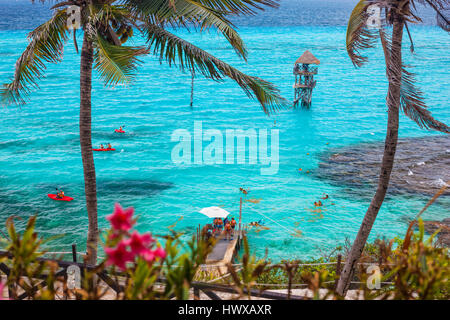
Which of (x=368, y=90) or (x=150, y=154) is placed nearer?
(x=150, y=154)

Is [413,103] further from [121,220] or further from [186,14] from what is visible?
[121,220]

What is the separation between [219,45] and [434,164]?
222 feet

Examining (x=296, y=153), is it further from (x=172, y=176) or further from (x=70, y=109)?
(x=70, y=109)

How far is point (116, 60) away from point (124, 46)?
622 millimetres

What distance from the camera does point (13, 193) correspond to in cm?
2483

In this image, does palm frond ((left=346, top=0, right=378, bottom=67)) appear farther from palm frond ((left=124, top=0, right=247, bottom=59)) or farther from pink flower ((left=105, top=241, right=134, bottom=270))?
pink flower ((left=105, top=241, right=134, bottom=270))

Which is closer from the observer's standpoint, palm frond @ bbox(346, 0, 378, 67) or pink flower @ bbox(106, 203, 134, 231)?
pink flower @ bbox(106, 203, 134, 231)

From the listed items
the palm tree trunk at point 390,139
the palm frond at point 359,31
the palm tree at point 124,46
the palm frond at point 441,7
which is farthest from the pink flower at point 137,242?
the palm frond at point 441,7

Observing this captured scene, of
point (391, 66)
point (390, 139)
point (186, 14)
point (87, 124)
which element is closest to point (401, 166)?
point (390, 139)

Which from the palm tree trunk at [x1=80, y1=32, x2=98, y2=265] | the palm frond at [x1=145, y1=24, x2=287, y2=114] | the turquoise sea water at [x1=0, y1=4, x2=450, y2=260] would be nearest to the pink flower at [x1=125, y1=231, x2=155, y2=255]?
the palm frond at [x1=145, y1=24, x2=287, y2=114]

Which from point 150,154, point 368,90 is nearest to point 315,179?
point 150,154

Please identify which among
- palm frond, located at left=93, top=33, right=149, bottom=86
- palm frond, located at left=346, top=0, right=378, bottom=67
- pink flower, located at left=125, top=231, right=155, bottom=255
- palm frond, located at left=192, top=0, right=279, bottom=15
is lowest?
pink flower, located at left=125, top=231, right=155, bottom=255

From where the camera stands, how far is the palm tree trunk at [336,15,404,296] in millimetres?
7332
